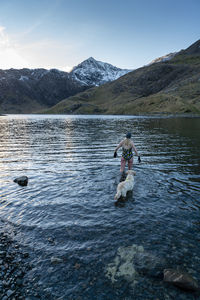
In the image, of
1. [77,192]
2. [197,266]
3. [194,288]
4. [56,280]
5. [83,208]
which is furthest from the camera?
[77,192]

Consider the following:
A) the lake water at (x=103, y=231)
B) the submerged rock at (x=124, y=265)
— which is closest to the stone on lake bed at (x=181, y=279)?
the lake water at (x=103, y=231)

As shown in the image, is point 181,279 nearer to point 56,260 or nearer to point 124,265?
point 124,265

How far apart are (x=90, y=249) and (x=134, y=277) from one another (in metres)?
2.05

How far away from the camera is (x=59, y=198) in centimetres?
1241

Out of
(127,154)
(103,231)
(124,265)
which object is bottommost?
(124,265)

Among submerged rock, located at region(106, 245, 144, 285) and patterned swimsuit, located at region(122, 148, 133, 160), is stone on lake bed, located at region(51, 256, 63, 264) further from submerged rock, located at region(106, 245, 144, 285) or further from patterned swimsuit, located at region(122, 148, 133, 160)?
patterned swimsuit, located at region(122, 148, 133, 160)

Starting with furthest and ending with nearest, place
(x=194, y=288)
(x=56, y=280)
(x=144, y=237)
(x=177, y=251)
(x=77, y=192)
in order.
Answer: (x=77, y=192)
(x=144, y=237)
(x=177, y=251)
(x=56, y=280)
(x=194, y=288)

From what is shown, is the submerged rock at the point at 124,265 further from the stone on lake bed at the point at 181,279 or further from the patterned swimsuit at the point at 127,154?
the patterned swimsuit at the point at 127,154

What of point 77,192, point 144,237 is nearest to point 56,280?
point 144,237

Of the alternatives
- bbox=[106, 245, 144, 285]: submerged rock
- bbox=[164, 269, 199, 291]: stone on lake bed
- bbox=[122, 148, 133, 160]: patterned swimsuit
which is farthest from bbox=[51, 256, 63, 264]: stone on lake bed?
bbox=[122, 148, 133, 160]: patterned swimsuit

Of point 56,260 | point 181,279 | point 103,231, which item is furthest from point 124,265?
point 56,260

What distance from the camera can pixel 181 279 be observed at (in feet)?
20.4

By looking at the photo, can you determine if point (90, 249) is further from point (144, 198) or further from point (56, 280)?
point (144, 198)

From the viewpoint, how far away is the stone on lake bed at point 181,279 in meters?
6.07
